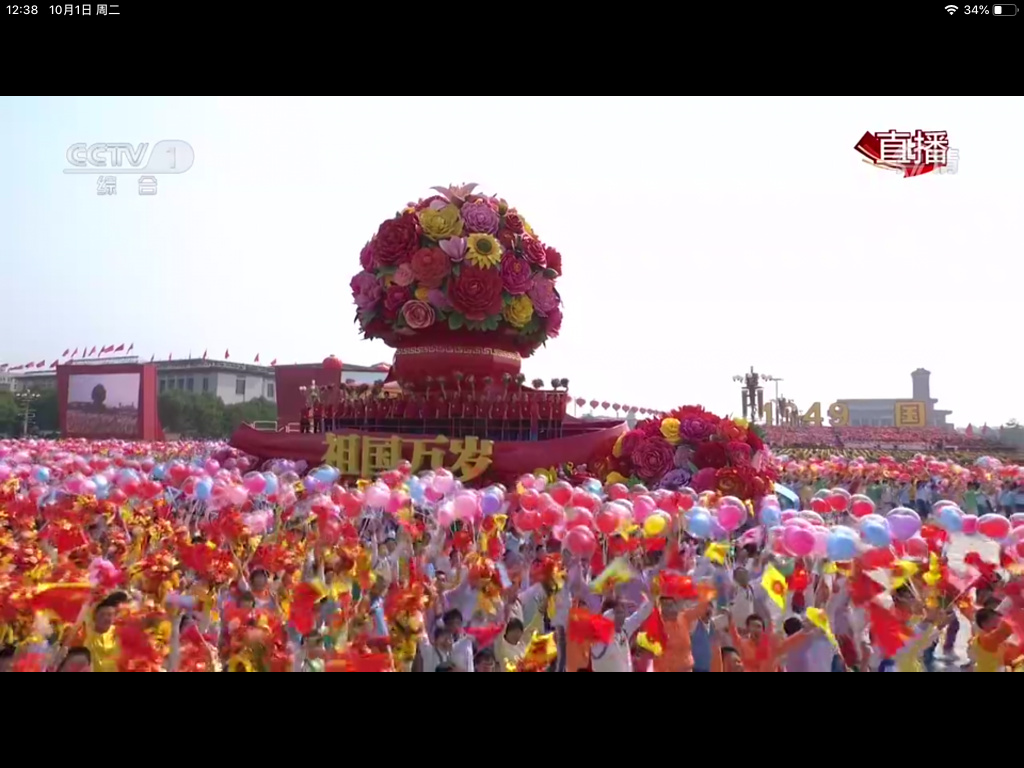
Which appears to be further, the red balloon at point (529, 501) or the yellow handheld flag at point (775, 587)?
the red balloon at point (529, 501)

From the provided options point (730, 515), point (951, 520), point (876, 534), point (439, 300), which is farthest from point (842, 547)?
point (439, 300)

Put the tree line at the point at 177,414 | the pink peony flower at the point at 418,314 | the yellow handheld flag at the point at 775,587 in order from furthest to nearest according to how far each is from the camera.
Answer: the tree line at the point at 177,414
the pink peony flower at the point at 418,314
the yellow handheld flag at the point at 775,587

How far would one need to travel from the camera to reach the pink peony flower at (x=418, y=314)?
1642cm

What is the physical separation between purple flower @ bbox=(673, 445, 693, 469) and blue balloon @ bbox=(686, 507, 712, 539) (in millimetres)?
4630

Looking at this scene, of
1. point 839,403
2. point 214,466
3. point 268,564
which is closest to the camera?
point 268,564

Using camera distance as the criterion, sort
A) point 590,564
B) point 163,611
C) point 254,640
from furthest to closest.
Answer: point 590,564
point 163,611
point 254,640

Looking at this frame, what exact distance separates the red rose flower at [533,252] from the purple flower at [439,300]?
2.16 m

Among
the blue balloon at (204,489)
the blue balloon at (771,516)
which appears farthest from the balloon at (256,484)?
the blue balloon at (771,516)

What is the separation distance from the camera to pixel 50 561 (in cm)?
721

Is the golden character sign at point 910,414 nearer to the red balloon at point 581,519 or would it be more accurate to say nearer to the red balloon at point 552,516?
the red balloon at point 552,516

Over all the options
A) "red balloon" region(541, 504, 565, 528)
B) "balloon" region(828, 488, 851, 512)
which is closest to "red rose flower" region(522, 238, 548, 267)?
"balloon" region(828, 488, 851, 512)

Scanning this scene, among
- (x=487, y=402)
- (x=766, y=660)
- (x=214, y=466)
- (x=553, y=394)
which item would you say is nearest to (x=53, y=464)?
(x=214, y=466)

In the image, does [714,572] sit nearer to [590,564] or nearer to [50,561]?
[590,564]

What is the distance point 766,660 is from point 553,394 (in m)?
10.4
